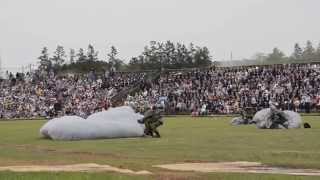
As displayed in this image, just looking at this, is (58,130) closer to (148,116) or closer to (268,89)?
(148,116)

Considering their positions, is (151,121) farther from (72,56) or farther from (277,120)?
(72,56)

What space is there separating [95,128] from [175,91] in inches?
1361

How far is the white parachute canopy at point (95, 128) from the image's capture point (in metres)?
25.8

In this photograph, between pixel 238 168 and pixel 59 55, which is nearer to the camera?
pixel 238 168

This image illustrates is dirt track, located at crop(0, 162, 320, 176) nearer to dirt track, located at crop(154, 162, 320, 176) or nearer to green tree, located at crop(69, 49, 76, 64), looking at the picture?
dirt track, located at crop(154, 162, 320, 176)

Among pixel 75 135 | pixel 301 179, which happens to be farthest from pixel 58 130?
pixel 301 179

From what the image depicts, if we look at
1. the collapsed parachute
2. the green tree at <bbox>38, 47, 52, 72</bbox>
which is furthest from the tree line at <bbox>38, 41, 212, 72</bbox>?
the collapsed parachute

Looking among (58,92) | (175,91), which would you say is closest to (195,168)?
(175,91)

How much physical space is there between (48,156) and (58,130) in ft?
26.6

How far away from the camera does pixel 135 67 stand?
284 feet

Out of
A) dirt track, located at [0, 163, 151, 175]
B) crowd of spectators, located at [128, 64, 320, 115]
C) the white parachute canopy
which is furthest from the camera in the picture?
crowd of spectators, located at [128, 64, 320, 115]

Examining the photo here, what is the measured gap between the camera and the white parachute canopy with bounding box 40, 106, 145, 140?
25.8m

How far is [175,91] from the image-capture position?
60.2 meters

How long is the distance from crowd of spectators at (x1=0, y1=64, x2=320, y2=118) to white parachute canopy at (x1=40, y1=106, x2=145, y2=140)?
24951 mm
